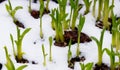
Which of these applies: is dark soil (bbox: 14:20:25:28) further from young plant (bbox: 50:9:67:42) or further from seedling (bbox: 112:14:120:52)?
seedling (bbox: 112:14:120:52)

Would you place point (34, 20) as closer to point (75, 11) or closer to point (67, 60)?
point (75, 11)

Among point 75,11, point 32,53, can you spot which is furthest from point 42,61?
point 75,11

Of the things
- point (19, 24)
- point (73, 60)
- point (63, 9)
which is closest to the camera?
point (73, 60)

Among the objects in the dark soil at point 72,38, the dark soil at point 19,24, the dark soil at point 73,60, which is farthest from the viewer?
the dark soil at point 19,24

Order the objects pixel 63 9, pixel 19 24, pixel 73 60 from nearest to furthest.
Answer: pixel 73 60 < pixel 63 9 < pixel 19 24

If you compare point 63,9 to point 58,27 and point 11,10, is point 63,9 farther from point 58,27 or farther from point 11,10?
point 11,10

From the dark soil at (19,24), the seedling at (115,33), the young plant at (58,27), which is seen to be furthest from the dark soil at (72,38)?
the dark soil at (19,24)

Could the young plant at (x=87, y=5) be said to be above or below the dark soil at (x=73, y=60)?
above

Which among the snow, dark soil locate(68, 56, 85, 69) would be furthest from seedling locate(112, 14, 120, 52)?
dark soil locate(68, 56, 85, 69)

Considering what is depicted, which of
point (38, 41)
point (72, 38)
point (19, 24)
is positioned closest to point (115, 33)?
point (72, 38)

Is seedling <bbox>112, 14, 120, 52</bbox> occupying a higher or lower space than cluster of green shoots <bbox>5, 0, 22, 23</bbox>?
lower

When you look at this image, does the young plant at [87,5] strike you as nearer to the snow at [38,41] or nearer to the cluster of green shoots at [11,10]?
the snow at [38,41]
